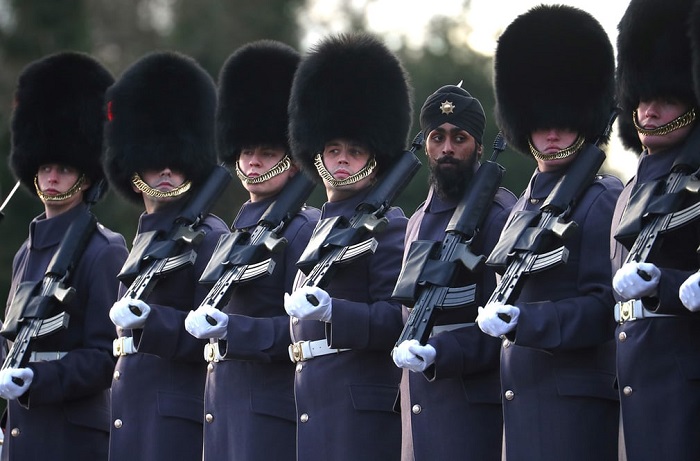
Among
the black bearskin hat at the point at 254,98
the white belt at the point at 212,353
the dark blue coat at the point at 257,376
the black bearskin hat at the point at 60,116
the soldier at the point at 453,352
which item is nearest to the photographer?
the soldier at the point at 453,352

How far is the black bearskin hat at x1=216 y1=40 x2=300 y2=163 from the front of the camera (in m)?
8.27

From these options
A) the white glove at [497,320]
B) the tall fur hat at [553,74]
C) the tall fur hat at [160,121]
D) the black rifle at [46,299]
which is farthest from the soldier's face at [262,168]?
the white glove at [497,320]

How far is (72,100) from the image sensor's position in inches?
373

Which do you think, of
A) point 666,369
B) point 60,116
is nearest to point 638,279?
point 666,369

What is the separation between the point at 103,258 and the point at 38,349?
0.64 m

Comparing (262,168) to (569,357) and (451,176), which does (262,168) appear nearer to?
(451,176)

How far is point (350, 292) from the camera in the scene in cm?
728

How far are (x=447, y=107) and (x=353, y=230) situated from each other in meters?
0.74

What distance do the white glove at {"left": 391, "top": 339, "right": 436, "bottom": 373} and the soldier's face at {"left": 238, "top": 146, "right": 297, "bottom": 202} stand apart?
1722 mm

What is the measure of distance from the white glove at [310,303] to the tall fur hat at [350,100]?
3.24 ft

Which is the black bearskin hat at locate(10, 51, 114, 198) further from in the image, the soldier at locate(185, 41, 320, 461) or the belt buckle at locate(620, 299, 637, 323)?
the belt buckle at locate(620, 299, 637, 323)

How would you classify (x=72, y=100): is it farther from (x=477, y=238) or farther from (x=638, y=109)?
(x=638, y=109)

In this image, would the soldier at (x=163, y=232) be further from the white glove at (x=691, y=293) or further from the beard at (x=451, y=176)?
the white glove at (x=691, y=293)

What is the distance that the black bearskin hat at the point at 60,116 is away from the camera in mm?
9242
